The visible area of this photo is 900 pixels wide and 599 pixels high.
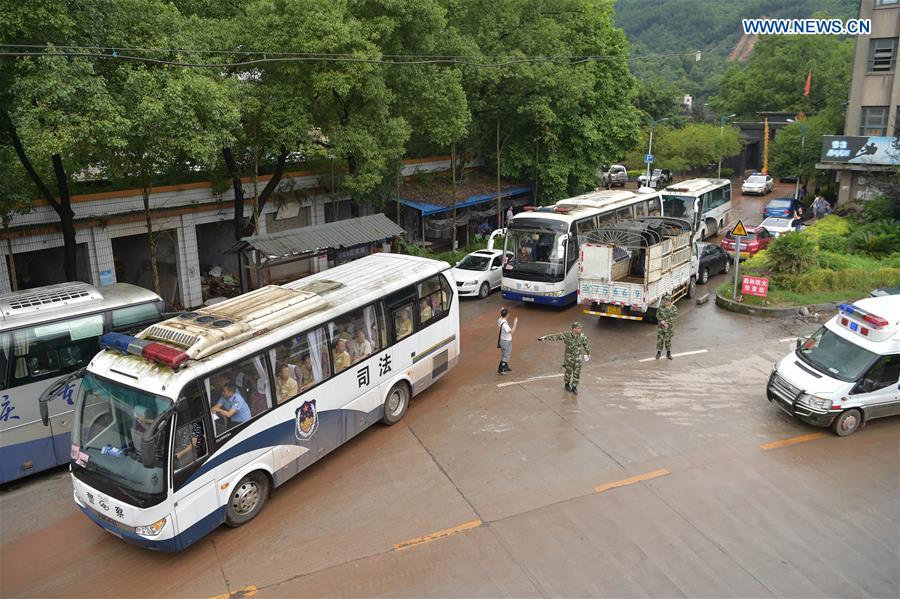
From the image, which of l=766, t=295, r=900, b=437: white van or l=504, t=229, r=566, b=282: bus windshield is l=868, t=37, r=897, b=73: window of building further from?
l=766, t=295, r=900, b=437: white van

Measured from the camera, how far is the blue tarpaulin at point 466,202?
26547 mm

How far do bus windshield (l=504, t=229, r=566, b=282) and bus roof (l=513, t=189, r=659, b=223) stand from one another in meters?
0.53

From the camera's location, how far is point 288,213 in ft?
77.5

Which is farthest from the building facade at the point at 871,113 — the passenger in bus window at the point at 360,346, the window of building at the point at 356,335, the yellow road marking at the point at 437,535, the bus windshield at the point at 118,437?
the bus windshield at the point at 118,437

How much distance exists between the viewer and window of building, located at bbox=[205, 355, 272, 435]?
898cm

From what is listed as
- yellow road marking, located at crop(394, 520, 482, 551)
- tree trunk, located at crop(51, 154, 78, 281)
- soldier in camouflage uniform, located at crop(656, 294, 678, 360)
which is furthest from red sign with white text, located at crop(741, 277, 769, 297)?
tree trunk, located at crop(51, 154, 78, 281)

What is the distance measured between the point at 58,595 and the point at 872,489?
37.5 ft

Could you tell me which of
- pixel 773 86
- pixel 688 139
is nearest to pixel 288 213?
pixel 688 139

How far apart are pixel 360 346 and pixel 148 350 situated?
12.2 ft

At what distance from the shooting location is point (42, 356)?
35.0 feet

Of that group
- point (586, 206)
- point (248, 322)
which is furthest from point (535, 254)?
point (248, 322)

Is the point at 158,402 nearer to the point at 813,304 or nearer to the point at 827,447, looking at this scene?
the point at 827,447

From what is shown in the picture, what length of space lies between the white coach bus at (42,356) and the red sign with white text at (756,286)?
52.9 ft

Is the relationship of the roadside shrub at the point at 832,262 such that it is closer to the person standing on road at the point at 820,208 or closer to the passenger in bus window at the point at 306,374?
the person standing on road at the point at 820,208
